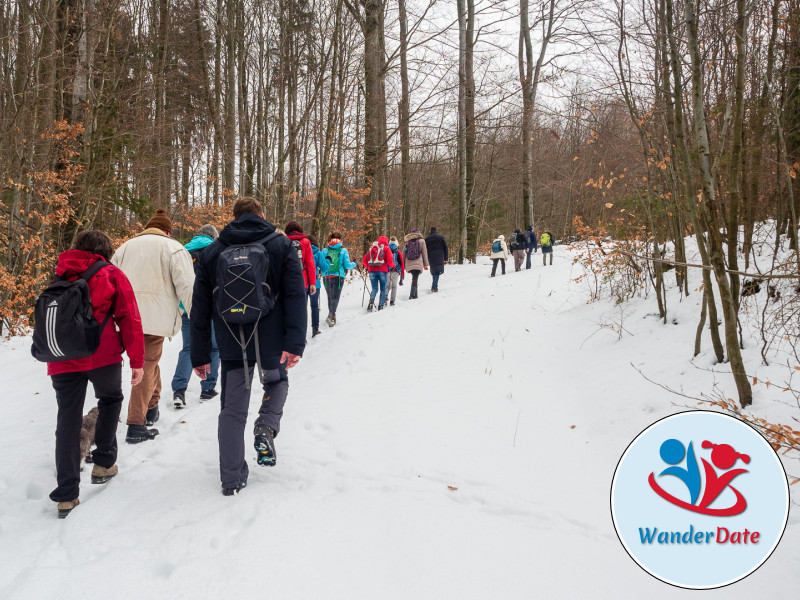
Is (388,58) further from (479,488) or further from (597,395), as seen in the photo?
(479,488)

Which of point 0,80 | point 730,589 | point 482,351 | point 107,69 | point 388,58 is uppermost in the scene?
point 388,58

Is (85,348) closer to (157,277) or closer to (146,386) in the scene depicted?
(146,386)

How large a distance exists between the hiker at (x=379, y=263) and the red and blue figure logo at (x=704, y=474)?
8.12 metres

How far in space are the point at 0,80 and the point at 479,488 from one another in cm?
1107

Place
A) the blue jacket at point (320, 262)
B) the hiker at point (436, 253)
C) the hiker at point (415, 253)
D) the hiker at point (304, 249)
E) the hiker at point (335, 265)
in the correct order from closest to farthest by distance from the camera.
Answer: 1. the hiker at point (304, 249)
2. the blue jacket at point (320, 262)
3. the hiker at point (335, 265)
4. the hiker at point (415, 253)
5. the hiker at point (436, 253)

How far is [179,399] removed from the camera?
5.01 meters

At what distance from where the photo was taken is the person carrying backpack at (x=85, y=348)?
3002 millimetres

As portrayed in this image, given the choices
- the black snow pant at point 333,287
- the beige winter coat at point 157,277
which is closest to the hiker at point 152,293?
the beige winter coat at point 157,277

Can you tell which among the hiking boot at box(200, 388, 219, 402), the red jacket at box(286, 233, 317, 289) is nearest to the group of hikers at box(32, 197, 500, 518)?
the hiking boot at box(200, 388, 219, 402)

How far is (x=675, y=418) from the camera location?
2484 mm

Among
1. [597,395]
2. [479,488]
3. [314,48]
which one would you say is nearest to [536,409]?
[597,395]

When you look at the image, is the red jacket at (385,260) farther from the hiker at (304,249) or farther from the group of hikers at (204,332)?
the group of hikers at (204,332)

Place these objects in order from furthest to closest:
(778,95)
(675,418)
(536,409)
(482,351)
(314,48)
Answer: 1. (314,48)
2. (482,351)
3. (778,95)
4. (536,409)
5. (675,418)

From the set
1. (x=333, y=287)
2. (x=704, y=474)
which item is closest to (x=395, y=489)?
(x=704, y=474)
